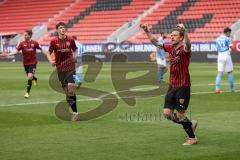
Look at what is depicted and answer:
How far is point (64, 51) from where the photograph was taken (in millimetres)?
14664

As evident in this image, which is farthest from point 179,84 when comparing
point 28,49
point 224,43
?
point 28,49

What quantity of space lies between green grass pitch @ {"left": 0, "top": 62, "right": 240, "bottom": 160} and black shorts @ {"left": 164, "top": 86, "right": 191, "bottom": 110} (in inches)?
26.4

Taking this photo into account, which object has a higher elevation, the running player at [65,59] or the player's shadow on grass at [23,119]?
the running player at [65,59]

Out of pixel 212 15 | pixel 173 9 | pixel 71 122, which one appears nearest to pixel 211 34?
pixel 212 15

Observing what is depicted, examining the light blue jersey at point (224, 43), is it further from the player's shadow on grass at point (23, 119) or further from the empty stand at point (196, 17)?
the empty stand at point (196, 17)

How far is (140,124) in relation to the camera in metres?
13.2

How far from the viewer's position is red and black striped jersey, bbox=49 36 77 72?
14578 millimetres

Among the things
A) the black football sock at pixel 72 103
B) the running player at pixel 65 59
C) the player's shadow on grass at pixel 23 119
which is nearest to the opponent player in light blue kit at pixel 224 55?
the running player at pixel 65 59

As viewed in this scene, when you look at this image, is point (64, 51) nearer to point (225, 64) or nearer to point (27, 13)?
point (225, 64)

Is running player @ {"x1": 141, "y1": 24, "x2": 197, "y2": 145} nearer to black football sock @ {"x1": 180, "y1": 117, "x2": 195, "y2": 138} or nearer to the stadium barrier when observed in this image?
black football sock @ {"x1": 180, "y1": 117, "x2": 195, "y2": 138}

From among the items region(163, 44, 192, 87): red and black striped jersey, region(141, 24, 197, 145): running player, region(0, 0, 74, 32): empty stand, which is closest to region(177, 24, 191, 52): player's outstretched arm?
region(141, 24, 197, 145): running player

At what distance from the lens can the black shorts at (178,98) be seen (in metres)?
10.4

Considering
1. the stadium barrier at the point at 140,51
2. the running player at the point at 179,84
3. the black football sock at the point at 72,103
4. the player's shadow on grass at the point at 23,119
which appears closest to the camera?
the running player at the point at 179,84

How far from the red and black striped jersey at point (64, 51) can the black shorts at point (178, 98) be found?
4.58 metres
